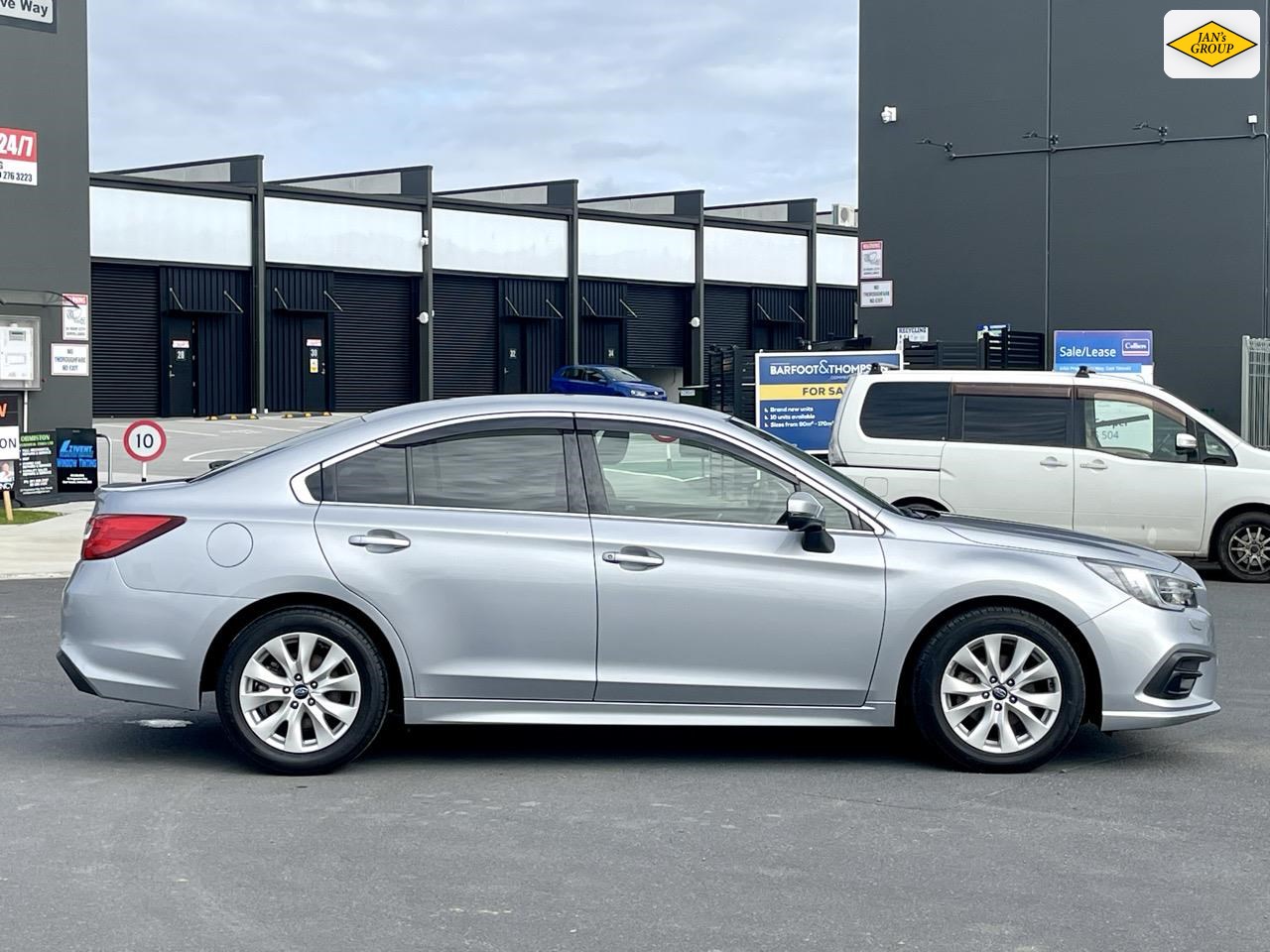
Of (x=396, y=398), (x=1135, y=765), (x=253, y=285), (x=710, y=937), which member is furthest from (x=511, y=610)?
(x=396, y=398)

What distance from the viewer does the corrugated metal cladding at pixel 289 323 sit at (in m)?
47.6

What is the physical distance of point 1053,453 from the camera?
13875 millimetres

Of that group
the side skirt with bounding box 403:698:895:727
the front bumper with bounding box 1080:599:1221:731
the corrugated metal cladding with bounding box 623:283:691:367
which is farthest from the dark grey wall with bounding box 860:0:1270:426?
the corrugated metal cladding with bounding box 623:283:691:367

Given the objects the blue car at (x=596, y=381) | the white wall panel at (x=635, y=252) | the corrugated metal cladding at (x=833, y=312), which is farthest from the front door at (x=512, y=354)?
the corrugated metal cladding at (x=833, y=312)

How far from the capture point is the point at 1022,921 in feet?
16.0

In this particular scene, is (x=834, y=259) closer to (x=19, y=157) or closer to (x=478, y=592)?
(x=19, y=157)

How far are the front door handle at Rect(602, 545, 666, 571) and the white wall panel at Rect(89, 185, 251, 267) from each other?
1549 inches

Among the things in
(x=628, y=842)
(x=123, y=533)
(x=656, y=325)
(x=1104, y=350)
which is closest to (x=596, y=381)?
(x=656, y=325)

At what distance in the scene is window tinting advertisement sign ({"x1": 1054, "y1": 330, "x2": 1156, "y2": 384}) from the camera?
78.4 feet

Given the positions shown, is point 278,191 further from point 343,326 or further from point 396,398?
point 396,398

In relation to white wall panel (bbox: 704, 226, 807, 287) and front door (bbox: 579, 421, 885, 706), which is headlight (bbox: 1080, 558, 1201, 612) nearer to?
front door (bbox: 579, 421, 885, 706)

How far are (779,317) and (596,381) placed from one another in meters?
13.6

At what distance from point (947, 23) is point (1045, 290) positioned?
16.0 ft

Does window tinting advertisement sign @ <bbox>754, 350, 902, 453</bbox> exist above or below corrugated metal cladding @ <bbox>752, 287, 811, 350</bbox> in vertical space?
below
